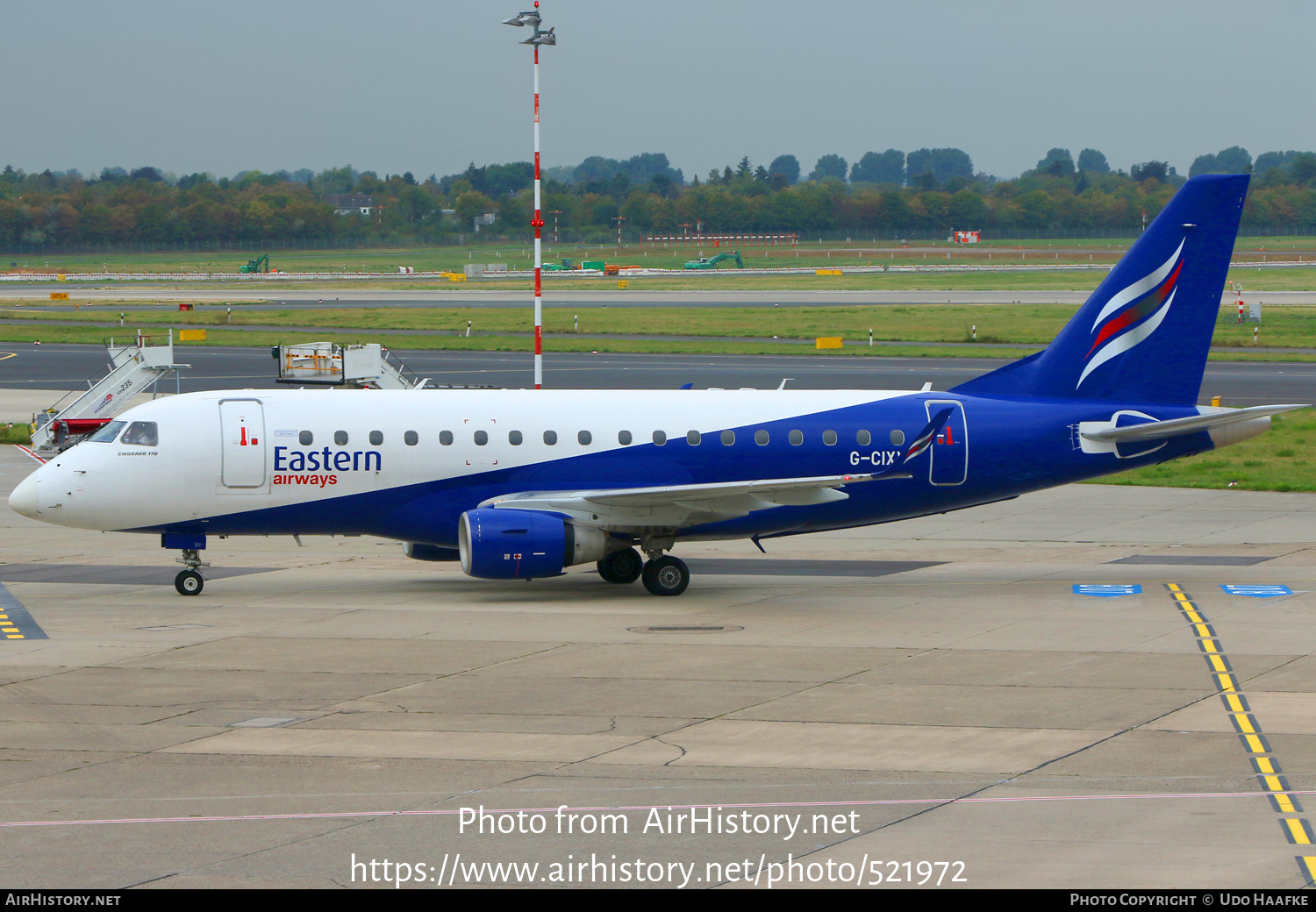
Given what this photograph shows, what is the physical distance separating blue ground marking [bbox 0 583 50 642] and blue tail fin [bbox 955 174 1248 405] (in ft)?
63.2

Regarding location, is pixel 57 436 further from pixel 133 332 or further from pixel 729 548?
pixel 133 332

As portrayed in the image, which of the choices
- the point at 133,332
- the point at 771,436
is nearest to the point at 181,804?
the point at 771,436

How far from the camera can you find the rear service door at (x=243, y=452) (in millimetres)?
27703

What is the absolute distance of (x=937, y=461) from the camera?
29.3 m

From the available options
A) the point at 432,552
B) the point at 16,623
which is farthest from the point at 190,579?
the point at 432,552

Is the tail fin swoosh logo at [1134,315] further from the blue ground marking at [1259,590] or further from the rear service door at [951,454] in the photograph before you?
the blue ground marking at [1259,590]

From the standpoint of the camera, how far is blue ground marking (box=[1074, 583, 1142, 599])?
91.1 feet

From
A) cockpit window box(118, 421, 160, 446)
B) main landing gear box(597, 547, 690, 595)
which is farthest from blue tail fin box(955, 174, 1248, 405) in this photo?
cockpit window box(118, 421, 160, 446)

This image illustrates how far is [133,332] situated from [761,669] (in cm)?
8220

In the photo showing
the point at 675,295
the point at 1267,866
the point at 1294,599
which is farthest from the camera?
the point at 675,295

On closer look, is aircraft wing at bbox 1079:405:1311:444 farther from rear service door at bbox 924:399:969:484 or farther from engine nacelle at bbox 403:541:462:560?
engine nacelle at bbox 403:541:462:560

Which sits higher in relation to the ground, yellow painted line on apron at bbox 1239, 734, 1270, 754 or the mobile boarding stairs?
the mobile boarding stairs

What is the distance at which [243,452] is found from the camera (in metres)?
27.7

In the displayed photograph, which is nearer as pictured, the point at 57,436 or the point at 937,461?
the point at 937,461
